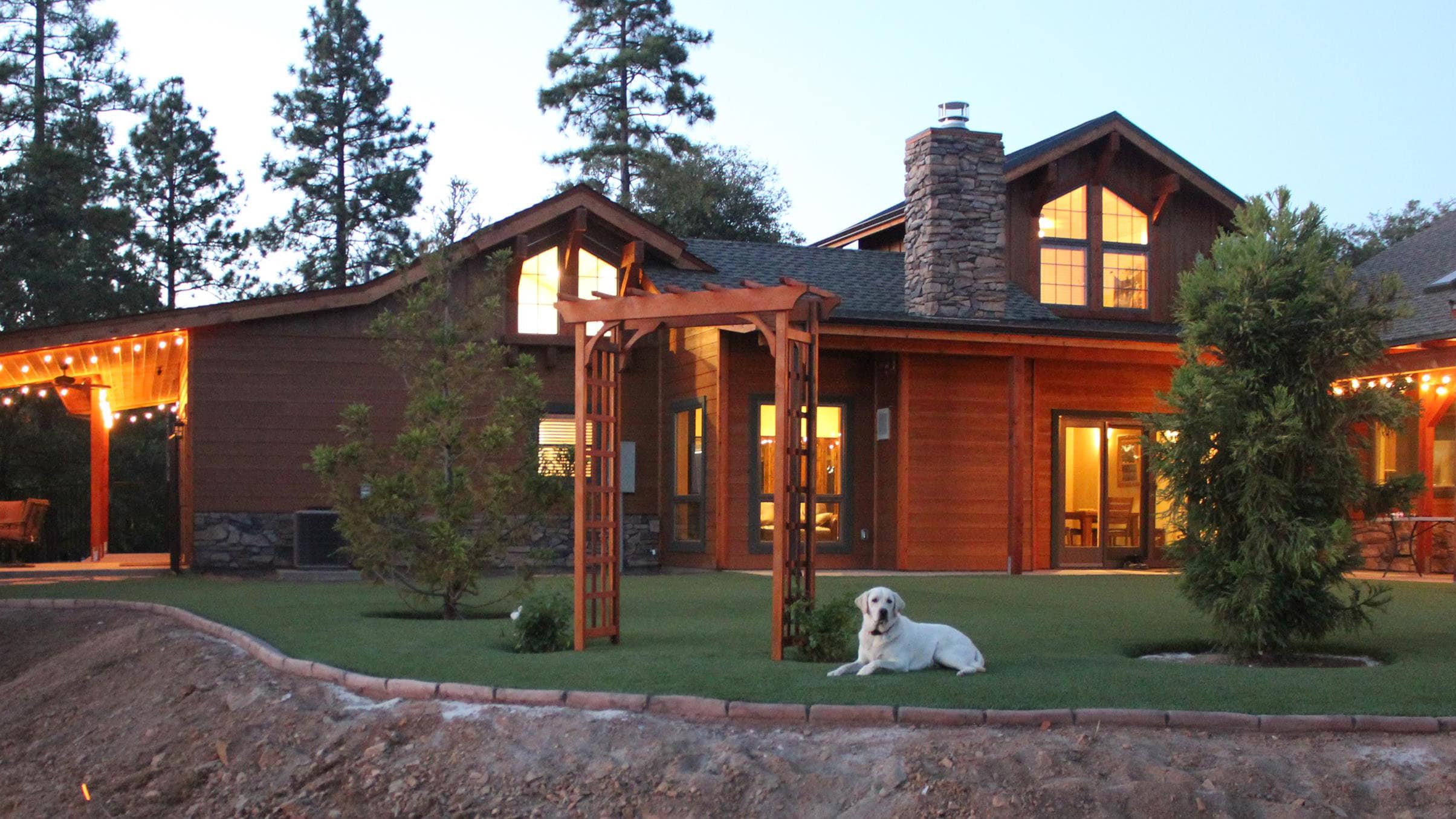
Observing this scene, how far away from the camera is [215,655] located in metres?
8.41

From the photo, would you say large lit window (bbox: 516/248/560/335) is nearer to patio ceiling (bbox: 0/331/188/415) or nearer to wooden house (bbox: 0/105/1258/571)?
wooden house (bbox: 0/105/1258/571)

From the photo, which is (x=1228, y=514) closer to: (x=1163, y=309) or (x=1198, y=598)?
(x=1198, y=598)

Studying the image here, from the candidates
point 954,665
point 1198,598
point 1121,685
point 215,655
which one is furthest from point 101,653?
point 1198,598

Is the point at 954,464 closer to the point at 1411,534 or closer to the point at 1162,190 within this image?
the point at 1411,534

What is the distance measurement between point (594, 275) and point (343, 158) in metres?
17.6

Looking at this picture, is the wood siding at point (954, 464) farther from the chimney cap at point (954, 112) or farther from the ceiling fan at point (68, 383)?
the ceiling fan at point (68, 383)

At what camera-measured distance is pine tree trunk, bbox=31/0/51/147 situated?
26.0 m

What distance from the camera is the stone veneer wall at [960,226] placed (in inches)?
628

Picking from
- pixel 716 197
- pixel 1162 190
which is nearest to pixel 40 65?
pixel 716 197

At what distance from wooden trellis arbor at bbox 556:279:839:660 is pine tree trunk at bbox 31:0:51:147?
71.9 feet

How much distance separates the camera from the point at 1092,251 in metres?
17.5

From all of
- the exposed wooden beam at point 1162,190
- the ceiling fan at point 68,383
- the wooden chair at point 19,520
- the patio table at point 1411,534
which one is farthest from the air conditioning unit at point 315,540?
the patio table at point 1411,534

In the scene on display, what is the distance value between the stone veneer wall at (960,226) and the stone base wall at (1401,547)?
5.06 m

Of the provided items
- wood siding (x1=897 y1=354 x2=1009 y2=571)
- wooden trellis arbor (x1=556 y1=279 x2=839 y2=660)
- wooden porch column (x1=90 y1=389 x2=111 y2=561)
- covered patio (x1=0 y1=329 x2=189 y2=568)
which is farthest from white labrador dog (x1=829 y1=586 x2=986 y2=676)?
wooden porch column (x1=90 y1=389 x2=111 y2=561)
